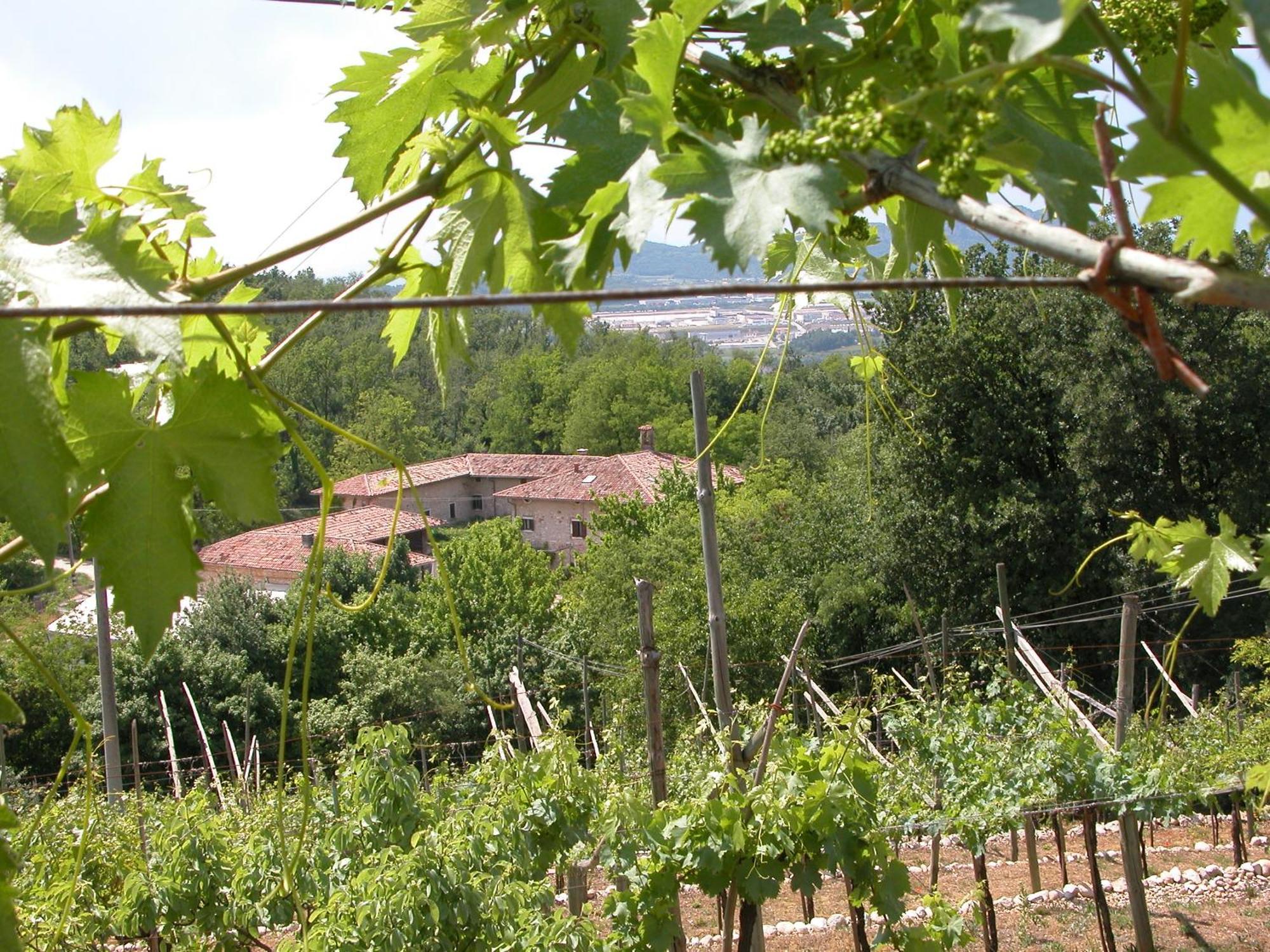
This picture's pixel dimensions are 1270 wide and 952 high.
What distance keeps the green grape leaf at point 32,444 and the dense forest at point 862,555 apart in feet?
30.4

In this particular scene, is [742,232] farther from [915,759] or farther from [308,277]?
[308,277]

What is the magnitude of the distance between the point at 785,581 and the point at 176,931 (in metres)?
16.4

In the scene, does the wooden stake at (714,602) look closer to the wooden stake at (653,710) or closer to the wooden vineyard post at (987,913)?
the wooden stake at (653,710)

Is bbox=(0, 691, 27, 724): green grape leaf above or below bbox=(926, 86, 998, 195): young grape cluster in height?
below

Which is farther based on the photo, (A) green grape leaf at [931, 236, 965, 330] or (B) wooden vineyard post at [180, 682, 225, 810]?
(B) wooden vineyard post at [180, 682, 225, 810]

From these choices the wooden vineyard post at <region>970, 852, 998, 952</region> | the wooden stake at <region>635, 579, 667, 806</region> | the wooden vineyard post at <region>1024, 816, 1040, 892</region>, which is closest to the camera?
the wooden stake at <region>635, 579, 667, 806</region>

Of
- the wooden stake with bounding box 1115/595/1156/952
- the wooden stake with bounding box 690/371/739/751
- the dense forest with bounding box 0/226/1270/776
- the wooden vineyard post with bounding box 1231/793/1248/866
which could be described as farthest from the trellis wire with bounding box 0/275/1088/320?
the dense forest with bounding box 0/226/1270/776

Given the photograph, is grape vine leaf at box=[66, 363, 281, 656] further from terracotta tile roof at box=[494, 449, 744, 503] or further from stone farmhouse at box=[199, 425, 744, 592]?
terracotta tile roof at box=[494, 449, 744, 503]

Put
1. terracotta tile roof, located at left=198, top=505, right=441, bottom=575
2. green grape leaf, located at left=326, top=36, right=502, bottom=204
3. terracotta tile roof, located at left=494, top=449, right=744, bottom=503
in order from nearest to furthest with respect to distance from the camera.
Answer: green grape leaf, located at left=326, top=36, right=502, bottom=204 → terracotta tile roof, located at left=198, top=505, right=441, bottom=575 → terracotta tile roof, located at left=494, top=449, right=744, bottom=503

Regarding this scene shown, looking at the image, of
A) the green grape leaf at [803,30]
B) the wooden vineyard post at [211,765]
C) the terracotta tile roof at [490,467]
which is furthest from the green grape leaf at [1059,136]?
the terracotta tile roof at [490,467]

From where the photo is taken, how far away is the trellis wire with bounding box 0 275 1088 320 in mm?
482

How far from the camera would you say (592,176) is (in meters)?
0.74

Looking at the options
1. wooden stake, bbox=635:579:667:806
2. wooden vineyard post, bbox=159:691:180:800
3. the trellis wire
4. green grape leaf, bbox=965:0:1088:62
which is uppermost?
green grape leaf, bbox=965:0:1088:62

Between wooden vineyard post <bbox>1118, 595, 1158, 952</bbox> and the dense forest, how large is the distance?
4543 mm
